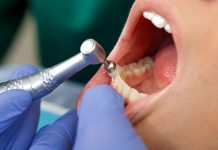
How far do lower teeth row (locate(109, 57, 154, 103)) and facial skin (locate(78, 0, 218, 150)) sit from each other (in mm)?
52

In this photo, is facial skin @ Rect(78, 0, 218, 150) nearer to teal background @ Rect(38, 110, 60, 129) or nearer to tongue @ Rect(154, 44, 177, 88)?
tongue @ Rect(154, 44, 177, 88)

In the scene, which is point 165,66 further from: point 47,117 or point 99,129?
point 47,117

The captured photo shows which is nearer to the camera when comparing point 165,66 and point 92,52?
point 92,52

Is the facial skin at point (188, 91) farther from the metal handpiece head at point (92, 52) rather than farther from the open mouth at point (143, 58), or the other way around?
the metal handpiece head at point (92, 52)

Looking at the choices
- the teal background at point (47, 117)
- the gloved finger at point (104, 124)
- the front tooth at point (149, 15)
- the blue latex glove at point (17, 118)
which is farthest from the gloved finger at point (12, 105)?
the teal background at point (47, 117)

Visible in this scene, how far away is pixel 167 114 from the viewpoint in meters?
0.78

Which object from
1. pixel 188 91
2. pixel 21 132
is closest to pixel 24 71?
pixel 21 132

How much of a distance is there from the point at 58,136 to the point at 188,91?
29 centimetres

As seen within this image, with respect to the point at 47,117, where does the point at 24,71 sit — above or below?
above

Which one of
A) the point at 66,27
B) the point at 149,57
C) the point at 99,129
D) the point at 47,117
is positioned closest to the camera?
the point at 99,129

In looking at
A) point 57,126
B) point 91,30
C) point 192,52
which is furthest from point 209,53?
point 91,30

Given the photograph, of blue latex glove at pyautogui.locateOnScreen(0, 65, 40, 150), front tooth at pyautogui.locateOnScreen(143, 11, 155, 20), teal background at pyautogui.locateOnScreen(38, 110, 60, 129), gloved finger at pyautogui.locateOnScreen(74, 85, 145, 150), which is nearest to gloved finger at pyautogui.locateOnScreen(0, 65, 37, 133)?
blue latex glove at pyautogui.locateOnScreen(0, 65, 40, 150)

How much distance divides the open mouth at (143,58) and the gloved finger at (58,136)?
11cm

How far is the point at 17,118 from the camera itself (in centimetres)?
87
